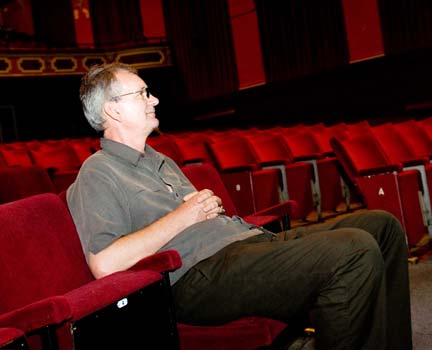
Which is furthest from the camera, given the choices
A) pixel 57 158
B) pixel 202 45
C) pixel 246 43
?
pixel 202 45

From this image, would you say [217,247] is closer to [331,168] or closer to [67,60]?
[331,168]

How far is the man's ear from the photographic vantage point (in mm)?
909

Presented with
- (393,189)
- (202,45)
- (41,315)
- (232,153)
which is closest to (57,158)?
(232,153)

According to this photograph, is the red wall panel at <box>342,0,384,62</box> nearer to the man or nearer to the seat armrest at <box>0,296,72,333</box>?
the man

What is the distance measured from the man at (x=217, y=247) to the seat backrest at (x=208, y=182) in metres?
0.18

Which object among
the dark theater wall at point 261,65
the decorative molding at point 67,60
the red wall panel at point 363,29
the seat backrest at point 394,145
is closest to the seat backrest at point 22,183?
the seat backrest at point 394,145

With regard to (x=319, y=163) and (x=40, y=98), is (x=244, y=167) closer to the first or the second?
(x=319, y=163)

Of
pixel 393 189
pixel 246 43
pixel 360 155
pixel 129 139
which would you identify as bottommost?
pixel 393 189

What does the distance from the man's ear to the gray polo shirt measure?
1.7 inches

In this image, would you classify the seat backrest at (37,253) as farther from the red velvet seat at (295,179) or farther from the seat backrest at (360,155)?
the red velvet seat at (295,179)

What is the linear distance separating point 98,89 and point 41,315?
17.3 inches

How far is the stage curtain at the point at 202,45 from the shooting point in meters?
6.18

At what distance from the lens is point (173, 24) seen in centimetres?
669

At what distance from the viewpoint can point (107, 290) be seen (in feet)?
2.14
